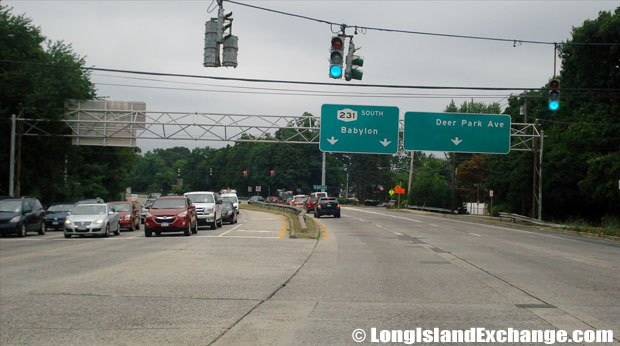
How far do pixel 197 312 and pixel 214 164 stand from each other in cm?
15487

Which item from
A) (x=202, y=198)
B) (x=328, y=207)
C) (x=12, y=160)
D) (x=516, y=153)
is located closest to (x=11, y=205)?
(x=202, y=198)

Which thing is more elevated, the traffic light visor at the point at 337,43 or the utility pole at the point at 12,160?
the traffic light visor at the point at 337,43

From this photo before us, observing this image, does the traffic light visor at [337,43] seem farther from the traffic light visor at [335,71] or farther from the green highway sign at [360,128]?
the green highway sign at [360,128]

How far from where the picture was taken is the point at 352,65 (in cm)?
1894

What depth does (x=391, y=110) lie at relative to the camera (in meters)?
38.0

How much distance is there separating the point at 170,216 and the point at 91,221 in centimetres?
352

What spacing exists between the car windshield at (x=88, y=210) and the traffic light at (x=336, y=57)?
1577 centimetres

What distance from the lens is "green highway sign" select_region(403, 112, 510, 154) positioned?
1496 inches

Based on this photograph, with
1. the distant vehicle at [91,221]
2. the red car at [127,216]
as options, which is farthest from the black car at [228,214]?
the distant vehicle at [91,221]

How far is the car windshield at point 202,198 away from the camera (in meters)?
35.0

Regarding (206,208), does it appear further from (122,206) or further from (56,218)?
(56,218)

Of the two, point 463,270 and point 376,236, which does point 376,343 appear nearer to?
point 463,270

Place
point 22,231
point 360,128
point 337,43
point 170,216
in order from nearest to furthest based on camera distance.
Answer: point 337,43 < point 170,216 < point 22,231 < point 360,128

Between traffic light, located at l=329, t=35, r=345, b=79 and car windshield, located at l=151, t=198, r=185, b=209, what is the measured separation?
43.0 ft
